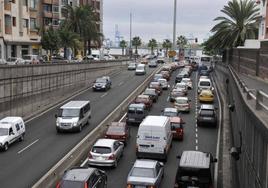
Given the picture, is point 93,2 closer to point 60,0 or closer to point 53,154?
point 60,0

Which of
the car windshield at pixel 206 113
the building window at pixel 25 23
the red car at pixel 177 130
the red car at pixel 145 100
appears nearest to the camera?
the red car at pixel 177 130

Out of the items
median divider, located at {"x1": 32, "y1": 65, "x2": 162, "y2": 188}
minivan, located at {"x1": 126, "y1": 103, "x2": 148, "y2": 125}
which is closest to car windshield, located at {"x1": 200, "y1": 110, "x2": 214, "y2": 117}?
minivan, located at {"x1": 126, "y1": 103, "x2": 148, "y2": 125}

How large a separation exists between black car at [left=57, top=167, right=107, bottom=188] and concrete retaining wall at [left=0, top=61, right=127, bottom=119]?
1971cm

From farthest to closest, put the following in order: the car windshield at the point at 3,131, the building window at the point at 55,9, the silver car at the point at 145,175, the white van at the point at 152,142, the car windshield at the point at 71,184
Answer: the building window at the point at 55,9 → the car windshield at the point at 3,131 → the white van at the point at 152,142 → the silver car at the point at 145,175 → the car windshield at the point at 71,184

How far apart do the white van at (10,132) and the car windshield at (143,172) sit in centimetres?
1154

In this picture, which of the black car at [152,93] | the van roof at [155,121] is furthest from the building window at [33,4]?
the van roof at [155,121]

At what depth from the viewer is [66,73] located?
186ft

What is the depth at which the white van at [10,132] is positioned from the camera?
30.3 meters

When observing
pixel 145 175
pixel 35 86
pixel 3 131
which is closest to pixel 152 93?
pixel 35 86

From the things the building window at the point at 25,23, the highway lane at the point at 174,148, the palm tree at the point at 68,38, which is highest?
the building window at the point at 25,23

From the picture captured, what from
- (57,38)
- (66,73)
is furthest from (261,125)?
(57,38)

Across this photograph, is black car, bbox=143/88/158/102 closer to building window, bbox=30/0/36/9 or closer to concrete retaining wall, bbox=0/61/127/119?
concrete retaining wall, bbox=0/61/127/119

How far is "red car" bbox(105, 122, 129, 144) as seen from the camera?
105 ft

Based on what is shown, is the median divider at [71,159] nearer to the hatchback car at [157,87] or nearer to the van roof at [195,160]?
the van roof at [195,160]
